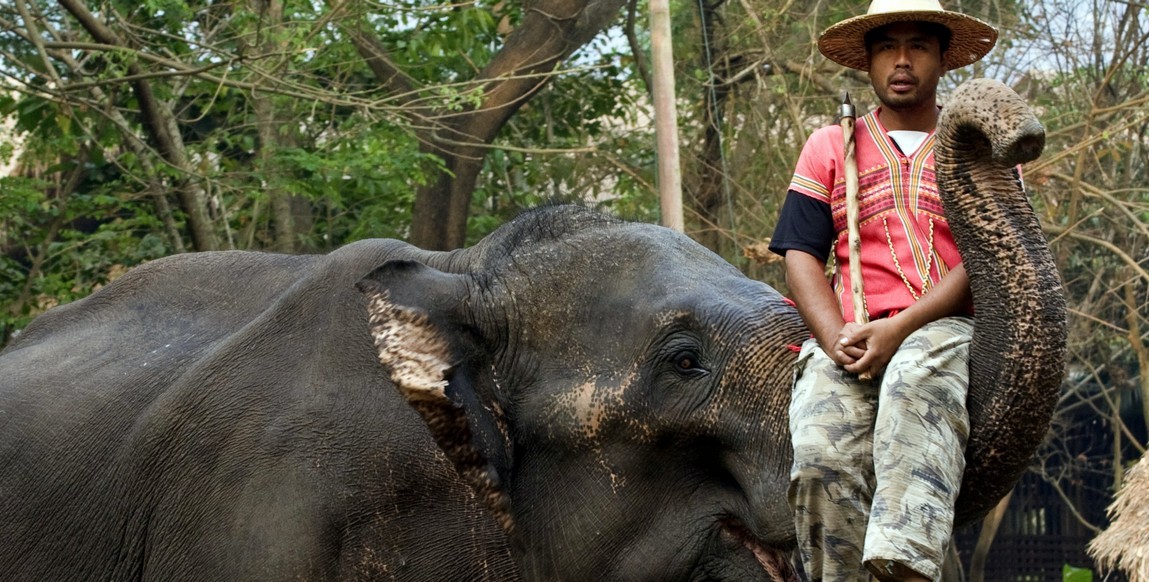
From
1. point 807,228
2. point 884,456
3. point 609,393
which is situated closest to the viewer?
point 884,456

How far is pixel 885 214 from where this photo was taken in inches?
124

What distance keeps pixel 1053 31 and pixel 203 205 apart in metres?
5.00

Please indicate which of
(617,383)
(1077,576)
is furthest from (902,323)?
(1077,576)

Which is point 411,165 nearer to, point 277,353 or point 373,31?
point 373,31

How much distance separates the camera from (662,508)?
332 cm

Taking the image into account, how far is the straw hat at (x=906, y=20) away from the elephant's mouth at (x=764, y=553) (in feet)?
3.22

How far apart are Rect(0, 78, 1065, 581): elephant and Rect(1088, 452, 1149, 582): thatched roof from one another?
4.30 metres

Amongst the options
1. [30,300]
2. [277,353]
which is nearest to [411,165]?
[30,300]

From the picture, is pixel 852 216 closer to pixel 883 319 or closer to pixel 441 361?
pixel 883 319

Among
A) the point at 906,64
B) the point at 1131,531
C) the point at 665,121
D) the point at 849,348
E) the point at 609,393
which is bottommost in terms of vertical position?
the point at 1131,531

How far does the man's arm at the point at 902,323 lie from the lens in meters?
2.88

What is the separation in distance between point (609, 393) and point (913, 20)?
0.98m

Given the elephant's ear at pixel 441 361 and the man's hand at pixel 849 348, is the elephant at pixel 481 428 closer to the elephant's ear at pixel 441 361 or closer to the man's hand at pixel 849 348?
the elephant's ear at pixel 441 361

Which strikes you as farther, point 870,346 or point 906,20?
point 906,20
